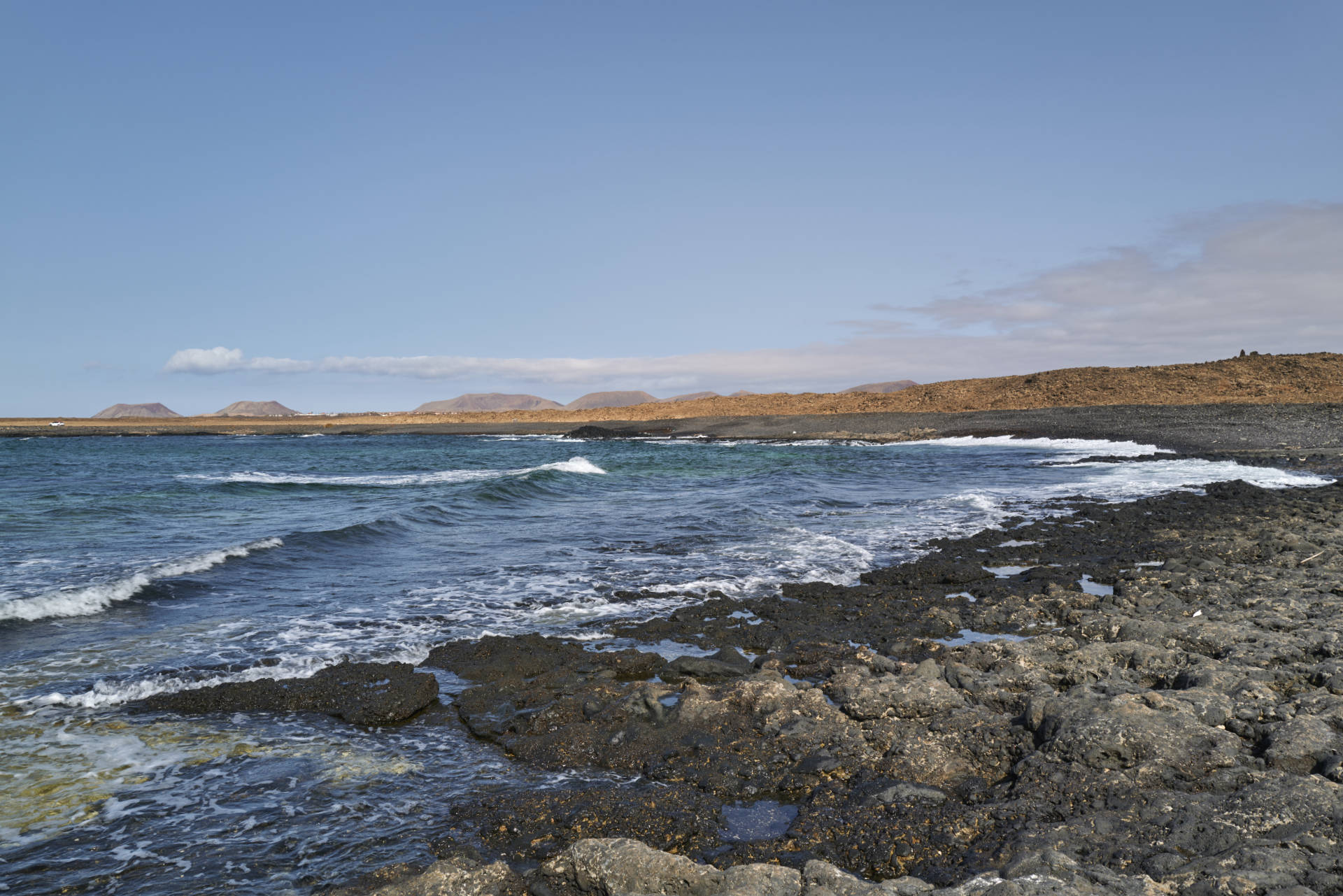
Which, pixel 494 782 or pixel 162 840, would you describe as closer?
pixel 162 840

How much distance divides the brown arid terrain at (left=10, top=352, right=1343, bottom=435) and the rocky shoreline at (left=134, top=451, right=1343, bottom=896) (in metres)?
48.5

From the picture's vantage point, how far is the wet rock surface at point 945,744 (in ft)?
12.2

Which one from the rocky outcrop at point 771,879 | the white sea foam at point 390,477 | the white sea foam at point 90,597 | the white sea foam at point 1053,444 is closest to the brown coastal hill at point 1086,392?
the white sea foam at point 1053,444

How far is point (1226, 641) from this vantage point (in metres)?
6.59

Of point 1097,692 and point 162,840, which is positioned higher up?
point 1097,692

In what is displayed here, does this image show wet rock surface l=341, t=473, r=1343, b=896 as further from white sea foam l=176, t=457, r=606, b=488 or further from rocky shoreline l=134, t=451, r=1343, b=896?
white sea foam l=176, t=457, r=606, b=488

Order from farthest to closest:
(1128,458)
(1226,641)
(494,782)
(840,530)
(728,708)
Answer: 1. (1128,458)
2. (840,530)
3. (1226,641)
4. (728,708)
5. (494,782)

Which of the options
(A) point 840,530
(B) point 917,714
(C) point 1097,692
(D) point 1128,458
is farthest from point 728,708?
(D) point 1128,458

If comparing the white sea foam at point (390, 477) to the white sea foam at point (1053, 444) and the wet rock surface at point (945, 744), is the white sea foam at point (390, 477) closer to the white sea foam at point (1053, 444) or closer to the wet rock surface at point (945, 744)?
the wet rock surface at point (945, 744)

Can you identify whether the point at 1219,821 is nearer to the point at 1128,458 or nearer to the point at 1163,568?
the point at 1163,568

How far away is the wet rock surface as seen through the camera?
3.71 metres

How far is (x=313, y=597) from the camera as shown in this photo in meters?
10.8

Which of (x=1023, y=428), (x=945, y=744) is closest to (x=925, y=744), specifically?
(x=945, y=744)

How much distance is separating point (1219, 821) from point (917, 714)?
2049 millimetres
